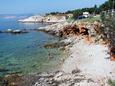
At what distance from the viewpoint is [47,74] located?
146 feet

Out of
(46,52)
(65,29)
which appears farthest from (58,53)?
(65,29)

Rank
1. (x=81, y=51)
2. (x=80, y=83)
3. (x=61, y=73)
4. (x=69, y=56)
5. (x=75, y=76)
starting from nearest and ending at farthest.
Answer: (x=80, y=83) → (x=75, y=76) → (x=61, y=73) → (x=69, y=56) → (x=81, y=51)

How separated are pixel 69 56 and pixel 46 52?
857cm

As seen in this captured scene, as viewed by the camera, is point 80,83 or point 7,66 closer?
point 80,83

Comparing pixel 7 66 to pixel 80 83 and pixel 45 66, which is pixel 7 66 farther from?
pixel 80 83

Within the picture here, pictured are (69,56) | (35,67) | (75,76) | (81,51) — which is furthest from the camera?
(81,51)

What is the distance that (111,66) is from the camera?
43.8m

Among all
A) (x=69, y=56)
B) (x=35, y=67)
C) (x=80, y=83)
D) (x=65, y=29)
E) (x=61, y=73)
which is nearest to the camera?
(x=80, y=83)

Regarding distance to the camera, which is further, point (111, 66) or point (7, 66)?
point (7, 66)

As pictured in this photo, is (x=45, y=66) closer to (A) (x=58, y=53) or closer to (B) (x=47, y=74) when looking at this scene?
(B) (x=47, y=74)

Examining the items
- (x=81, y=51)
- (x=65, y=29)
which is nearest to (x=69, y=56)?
(x=81, y=51)

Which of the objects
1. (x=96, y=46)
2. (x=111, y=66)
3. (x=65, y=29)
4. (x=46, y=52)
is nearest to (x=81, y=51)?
(x=96, y=46)

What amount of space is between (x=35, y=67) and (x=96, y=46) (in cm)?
1826

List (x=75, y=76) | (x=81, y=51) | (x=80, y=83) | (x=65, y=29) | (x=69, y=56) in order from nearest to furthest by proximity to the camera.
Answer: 1. (x=80, y=83)
2. (x=75, y=76)
3. (x=69, y=56)
4. (x=81, y=51)
5. (x=65, y=29)
